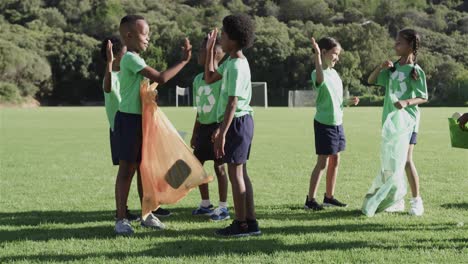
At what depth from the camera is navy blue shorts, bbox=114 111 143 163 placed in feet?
16.5

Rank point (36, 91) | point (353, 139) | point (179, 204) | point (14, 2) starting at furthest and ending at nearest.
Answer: point (14, 2) → point (36, 91) → point (353, 139) → point (179, 204)

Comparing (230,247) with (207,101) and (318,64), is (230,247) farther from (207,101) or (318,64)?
(318,64)

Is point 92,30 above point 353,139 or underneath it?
above

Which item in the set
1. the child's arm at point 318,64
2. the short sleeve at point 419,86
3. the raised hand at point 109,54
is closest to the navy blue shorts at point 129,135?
the raised hand at point 109,54

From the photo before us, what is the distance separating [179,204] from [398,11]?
106968mm

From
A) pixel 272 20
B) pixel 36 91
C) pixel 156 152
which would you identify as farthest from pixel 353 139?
pixel 272 20

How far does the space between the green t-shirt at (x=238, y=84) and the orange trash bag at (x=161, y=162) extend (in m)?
0.57

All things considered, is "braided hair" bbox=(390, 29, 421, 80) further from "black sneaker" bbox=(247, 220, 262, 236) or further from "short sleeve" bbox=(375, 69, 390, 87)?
"black sneaker" bbox=(247, 220, 262, 236)

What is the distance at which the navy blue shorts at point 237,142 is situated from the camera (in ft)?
15.6

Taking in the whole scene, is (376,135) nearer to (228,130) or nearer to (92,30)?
(228,130)

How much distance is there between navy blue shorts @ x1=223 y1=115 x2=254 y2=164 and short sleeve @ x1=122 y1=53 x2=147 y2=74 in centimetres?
84

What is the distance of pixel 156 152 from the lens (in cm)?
514

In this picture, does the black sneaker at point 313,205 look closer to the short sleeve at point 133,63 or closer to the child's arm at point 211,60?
the child's arm at point 211,60

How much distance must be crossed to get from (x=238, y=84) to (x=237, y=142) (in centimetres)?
45
